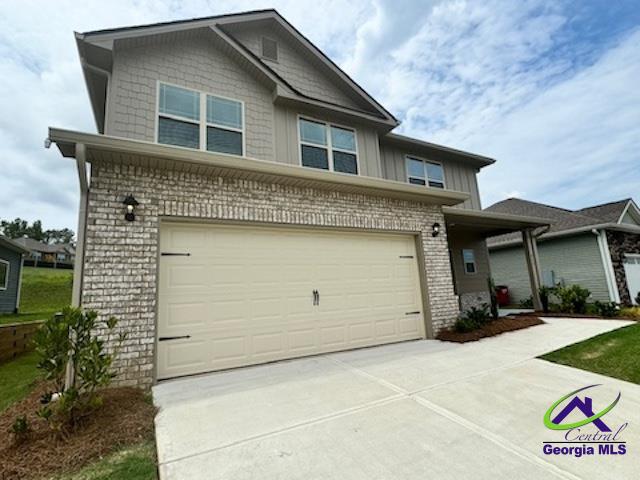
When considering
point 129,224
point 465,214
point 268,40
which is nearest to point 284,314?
point 129,224

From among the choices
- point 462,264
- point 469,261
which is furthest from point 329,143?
point 469,261

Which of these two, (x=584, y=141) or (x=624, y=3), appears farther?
(x=584, y=141)

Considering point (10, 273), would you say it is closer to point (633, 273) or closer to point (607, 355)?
point (607, 355)

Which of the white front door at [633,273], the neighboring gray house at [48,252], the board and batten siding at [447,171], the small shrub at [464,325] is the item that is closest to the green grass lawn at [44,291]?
the neighboring gray house at [48,252]

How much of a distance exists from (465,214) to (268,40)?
271 inches

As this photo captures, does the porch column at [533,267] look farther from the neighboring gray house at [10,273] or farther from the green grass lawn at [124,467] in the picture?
the neighboring gray house at [10,273]

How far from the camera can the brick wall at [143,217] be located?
394 centimetres

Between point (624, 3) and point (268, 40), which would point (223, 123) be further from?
point (624, 3)

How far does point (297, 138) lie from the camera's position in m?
7.02

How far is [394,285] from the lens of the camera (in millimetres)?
6348

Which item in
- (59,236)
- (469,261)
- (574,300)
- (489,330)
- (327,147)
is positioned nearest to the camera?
(489,330)

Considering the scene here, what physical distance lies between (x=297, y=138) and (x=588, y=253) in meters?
12.2

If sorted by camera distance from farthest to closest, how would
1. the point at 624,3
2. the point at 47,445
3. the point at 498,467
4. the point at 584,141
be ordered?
the point at 584,141 → the point at 624,3 → the point at 47,445 → the point at 498,467

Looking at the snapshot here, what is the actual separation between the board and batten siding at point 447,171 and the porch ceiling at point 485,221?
0.87 meters
